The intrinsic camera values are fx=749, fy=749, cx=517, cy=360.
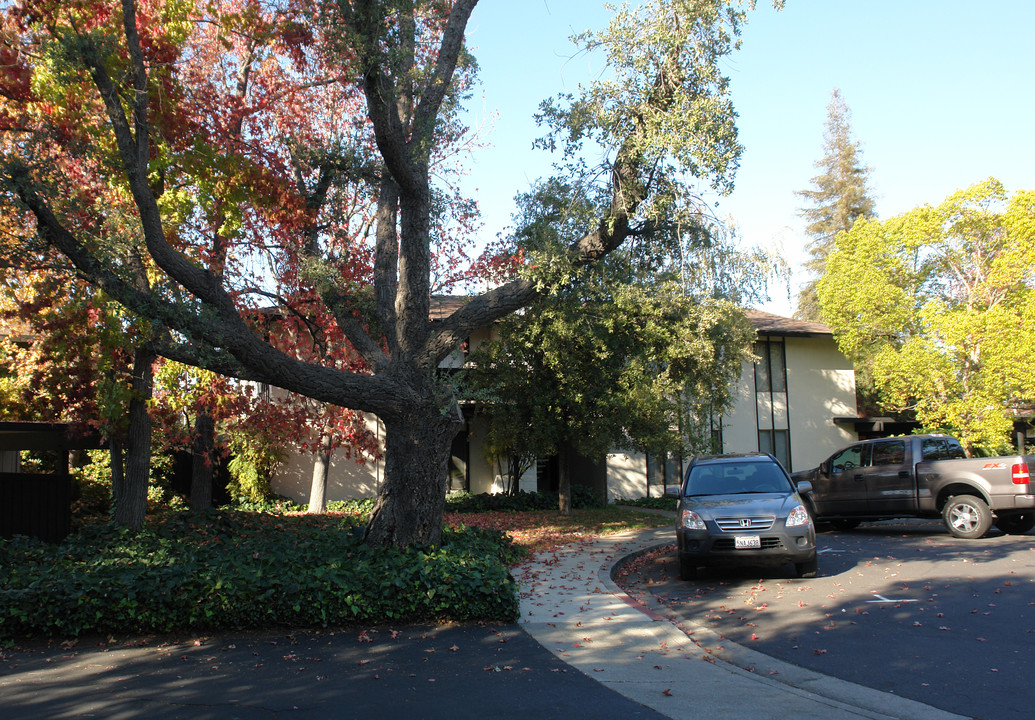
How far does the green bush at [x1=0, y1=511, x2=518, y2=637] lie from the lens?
285 inches

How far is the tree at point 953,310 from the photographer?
68.3 ft

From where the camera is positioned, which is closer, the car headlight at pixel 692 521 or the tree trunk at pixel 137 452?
the car headlight at pixel 692 521

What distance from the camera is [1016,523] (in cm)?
1429

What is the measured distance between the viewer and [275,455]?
21125 millimetres

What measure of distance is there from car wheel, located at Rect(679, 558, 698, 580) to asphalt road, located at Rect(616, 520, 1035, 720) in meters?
0.10

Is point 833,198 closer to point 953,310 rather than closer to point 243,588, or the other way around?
point 953,310

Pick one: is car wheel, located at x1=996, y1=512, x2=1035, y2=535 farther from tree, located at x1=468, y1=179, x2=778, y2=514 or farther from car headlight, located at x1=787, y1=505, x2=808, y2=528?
car headlight, located at x1=787, y1=505, x2=808, y2=528

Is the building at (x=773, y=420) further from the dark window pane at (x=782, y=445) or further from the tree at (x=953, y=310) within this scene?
the tree at (x=953, y=310)

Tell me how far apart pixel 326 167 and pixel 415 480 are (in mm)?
5172

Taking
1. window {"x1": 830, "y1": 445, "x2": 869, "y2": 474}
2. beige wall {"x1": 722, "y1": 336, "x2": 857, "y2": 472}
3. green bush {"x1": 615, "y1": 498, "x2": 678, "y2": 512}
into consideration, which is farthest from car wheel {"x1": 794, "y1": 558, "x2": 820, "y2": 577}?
beige wall {"x1": 722, "y1": 336, "x2": 857, "y2": 472}

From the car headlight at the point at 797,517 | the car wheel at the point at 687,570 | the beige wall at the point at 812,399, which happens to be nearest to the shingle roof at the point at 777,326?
the beige wall at the point at 812,399

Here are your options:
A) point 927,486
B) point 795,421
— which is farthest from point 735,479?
point 795,421

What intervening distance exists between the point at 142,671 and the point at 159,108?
8315 millimetres

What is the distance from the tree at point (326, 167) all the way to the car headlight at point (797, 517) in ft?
14.2
